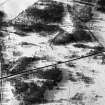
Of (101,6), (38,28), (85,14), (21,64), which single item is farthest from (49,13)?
(21,64)

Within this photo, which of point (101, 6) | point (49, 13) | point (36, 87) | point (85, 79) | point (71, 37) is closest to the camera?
point (36, 87)

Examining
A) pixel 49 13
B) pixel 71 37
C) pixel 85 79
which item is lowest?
pixel 85 79

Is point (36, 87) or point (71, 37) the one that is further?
point (71, 37)

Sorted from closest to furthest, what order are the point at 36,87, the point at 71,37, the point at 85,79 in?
the point at 36,87, the point at 85,79, the point at 71,37

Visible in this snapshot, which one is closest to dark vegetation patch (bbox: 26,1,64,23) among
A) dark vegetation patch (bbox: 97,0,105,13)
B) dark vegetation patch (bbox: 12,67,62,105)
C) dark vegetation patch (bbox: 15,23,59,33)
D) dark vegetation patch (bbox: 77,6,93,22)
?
dark vegetation patch (bbox: 15,23,59,33)

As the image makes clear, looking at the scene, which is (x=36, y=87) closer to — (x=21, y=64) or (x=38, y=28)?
(x=21, y=64)

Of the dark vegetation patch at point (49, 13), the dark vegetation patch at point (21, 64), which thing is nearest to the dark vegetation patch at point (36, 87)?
the dark vegetation patch at point (21, 64)

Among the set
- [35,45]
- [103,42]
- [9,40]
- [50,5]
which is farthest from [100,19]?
[9,40]

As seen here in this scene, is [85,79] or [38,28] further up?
[38,28]

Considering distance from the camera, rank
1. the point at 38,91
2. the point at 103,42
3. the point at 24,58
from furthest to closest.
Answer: the point at 103,42 → the point at 24,58 → the point at 38,91

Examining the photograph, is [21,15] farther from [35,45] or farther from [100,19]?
[100,19]
